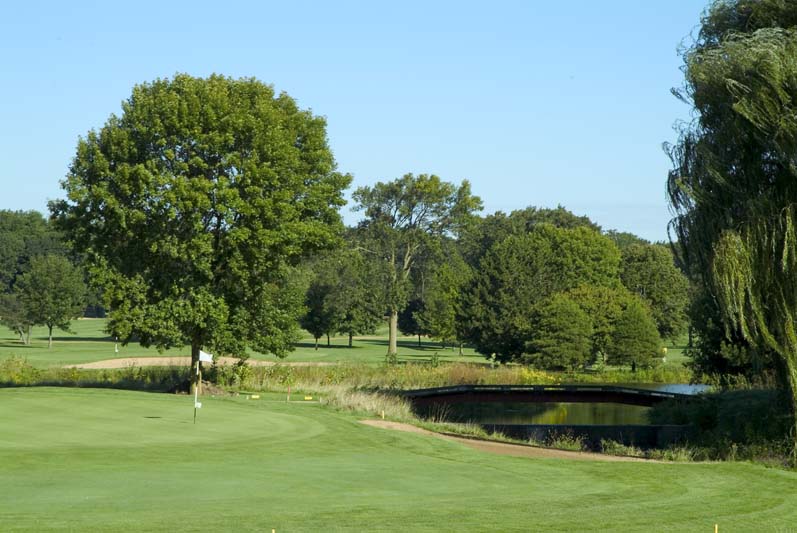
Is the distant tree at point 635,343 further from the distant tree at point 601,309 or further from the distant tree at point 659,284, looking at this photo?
the distant tree at point 659,284

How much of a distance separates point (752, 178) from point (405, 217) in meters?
74.5

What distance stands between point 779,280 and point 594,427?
14.8 m

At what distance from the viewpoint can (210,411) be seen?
106 feet

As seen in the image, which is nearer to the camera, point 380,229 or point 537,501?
point 537,501

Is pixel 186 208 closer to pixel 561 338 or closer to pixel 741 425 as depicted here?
pixel 741 425

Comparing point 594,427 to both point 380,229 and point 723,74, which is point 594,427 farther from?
point 380,229

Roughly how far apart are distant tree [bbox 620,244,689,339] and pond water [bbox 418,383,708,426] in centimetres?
3879

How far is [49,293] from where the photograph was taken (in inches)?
3553

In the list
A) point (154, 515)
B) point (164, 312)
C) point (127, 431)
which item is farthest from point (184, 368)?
point (154, 515)

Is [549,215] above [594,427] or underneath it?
above

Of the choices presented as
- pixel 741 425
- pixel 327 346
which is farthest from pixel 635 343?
pixel 741 425

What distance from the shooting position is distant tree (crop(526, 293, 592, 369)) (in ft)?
241

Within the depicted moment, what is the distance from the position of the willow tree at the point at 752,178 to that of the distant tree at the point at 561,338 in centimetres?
4454

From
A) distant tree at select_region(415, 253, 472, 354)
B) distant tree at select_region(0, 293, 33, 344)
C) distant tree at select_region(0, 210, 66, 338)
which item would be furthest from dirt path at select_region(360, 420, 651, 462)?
distant tree at select_region(0, 210, 66, 338)
